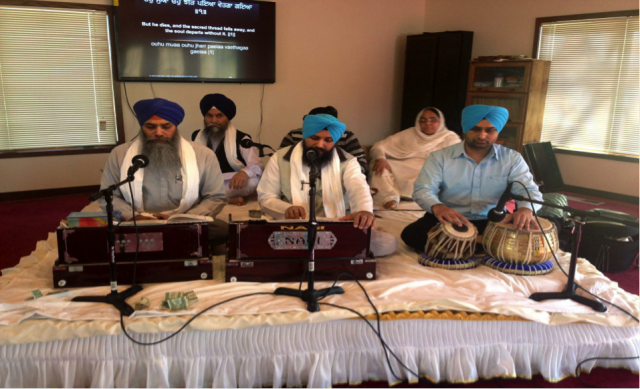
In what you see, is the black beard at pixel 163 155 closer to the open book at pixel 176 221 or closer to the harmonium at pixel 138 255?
the open book at pixel 176 221

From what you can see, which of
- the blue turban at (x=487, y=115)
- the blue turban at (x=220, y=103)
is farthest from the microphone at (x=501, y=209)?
the blue turban at (x=220, y=103)

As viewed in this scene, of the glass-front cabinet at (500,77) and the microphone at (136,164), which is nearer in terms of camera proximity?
the microphone at (136,164)

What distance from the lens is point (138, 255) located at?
2516 mm

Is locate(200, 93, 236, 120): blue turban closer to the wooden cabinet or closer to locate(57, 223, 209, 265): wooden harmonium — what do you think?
locate(57, 223, 209, 265): wooden harmonium

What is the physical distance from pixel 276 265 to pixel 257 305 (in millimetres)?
288

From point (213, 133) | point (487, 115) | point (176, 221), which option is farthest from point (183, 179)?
point (487, 115)

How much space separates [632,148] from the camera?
5.77 m

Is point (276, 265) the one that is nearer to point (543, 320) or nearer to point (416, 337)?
point (416, 337)

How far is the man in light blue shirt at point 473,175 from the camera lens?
3025 mm

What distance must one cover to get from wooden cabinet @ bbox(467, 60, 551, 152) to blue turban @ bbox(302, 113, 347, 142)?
382cm

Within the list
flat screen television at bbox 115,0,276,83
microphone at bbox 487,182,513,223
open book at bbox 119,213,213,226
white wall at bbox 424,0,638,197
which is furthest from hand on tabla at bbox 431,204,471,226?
flat screen television at bbox 115,0,276,83

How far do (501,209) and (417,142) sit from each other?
2.61 m

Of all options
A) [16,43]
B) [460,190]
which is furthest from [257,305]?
[16,43]

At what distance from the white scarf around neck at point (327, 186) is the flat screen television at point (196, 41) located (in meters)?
3.45
